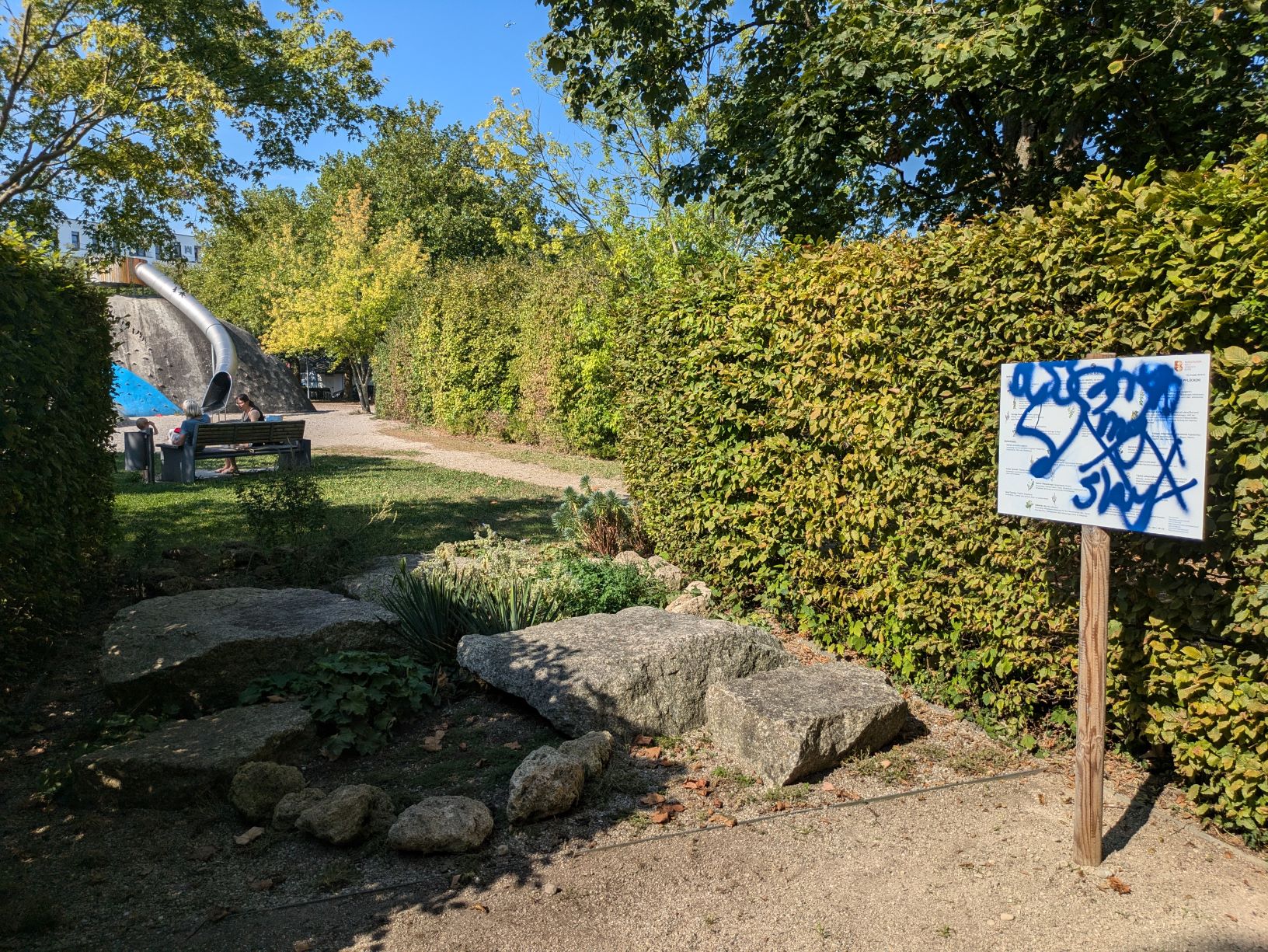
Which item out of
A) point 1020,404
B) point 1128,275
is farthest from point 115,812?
point 1128,275

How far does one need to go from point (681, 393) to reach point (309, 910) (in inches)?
181

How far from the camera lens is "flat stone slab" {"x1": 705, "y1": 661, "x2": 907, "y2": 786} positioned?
403 cm

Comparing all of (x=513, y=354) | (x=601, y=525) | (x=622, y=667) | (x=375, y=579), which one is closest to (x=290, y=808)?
(x=622, y=667)

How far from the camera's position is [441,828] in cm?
343

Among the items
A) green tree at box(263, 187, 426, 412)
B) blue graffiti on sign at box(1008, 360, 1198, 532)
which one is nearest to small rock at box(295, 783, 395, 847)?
blue graffiti on sign at box(1008, 360, 1198, 532)

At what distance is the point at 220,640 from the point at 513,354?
15.8 meters

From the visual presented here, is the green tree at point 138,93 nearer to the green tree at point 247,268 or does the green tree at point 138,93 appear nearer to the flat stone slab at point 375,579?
the flat stone slab at point 375,579

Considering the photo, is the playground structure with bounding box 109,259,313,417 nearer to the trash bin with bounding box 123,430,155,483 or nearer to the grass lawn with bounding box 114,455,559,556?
the trash bin with bounding box 123,430,155,483

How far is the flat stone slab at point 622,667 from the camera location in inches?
177

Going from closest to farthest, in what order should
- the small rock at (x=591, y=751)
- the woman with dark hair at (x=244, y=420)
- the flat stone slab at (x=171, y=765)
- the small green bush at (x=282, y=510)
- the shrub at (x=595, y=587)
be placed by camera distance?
the flat stone slab at (x=171, y=765)
the small rock at (x=591, y=751)
the shrub at (x=595, y=587)
the small green bush at (x=282, y=510)
the woman with dark hair at (x=244, y=420)

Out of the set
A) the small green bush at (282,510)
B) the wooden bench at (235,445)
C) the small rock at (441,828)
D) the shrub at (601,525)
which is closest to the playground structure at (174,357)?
the wooden bench at (235,445)

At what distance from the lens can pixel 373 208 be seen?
160ft

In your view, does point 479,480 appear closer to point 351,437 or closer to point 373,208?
point 351,437

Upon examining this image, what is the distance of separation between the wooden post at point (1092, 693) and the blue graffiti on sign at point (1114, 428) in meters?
0.12
